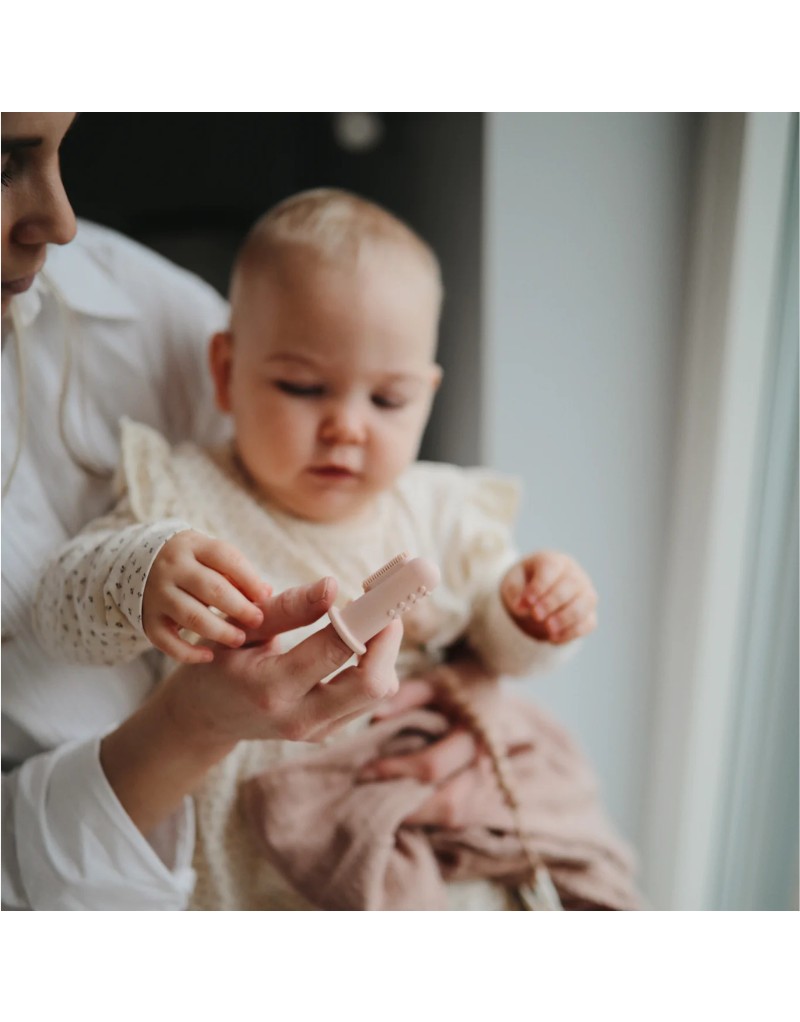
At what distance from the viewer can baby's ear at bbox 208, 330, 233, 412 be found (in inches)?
29.8

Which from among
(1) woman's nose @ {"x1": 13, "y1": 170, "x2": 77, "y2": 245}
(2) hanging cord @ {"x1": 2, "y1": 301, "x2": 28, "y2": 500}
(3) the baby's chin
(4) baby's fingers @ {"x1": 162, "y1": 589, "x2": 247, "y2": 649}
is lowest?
(4) baby's fingers @ {"x1": 162, "y1": 589, "x2": 247, "y2": 649}

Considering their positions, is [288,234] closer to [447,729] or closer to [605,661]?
[447,729]

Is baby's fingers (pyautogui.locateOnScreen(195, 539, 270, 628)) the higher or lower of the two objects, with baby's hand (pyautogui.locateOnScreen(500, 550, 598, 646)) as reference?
higher

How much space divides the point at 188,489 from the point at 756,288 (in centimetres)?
59

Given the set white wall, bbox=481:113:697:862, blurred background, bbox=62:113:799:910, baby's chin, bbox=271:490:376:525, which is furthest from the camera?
white wall, bbox=481:113:697:862


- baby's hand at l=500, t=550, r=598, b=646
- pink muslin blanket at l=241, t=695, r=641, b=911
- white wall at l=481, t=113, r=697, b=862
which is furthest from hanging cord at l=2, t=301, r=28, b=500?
white wall at l=481, t=113, r=697, b=862

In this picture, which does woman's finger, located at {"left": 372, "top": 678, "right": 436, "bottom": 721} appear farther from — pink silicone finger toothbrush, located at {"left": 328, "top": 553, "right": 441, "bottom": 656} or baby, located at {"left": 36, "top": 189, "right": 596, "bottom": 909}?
pink silicone finger toothbrush, located at {"left": 328, "top": 553, "right": 441, "bottom": 656}

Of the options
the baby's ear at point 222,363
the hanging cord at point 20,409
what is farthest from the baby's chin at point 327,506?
the hanging cord at point 20,409

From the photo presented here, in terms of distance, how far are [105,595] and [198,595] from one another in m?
0.09

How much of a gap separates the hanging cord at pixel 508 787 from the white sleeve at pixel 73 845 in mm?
279

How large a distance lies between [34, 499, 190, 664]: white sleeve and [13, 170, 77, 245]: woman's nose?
0.73 ft

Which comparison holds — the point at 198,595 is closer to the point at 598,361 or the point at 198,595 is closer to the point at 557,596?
the point at 557,596
